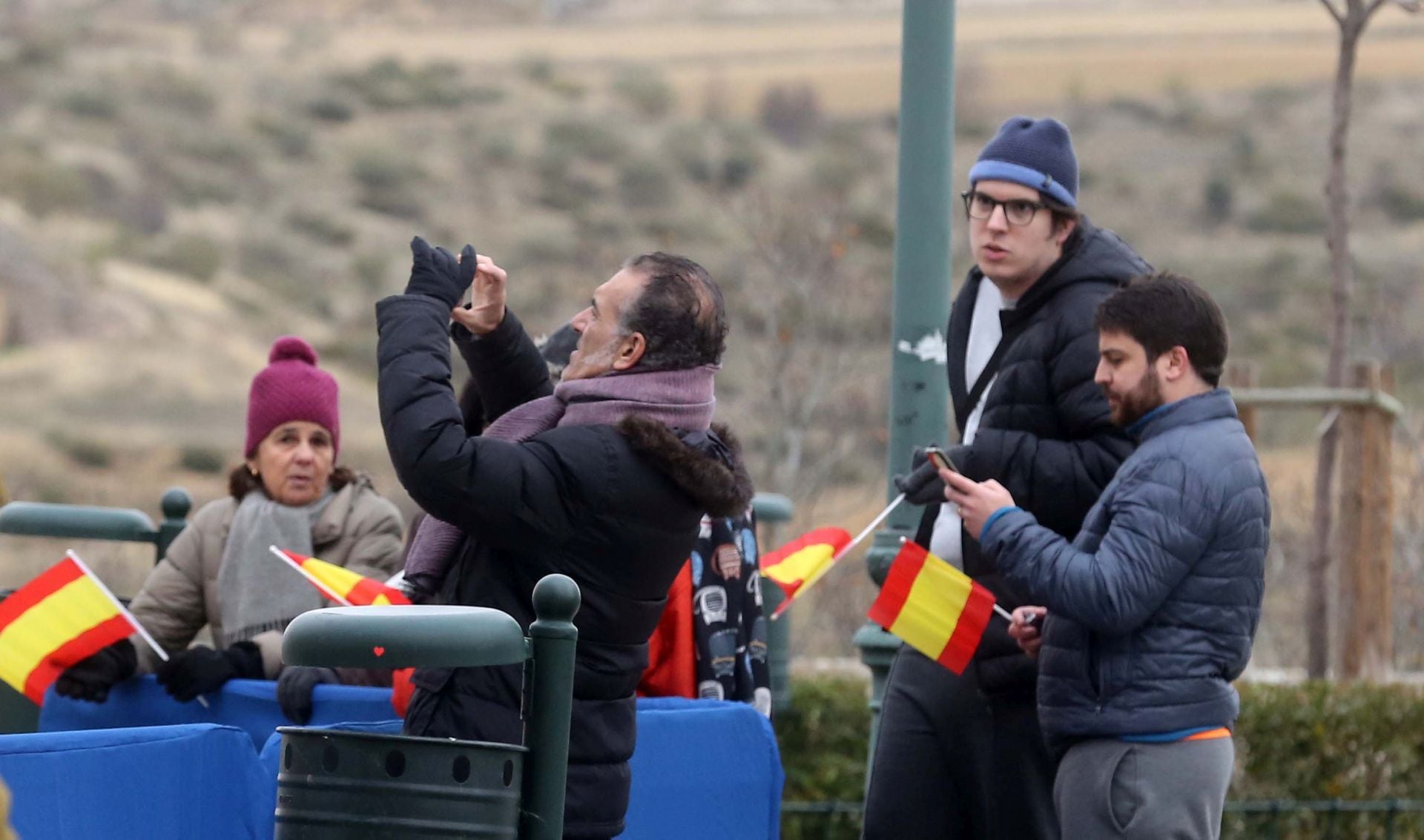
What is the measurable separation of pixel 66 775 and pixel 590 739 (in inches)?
36.3

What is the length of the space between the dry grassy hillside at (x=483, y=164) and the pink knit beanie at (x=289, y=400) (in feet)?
70.3

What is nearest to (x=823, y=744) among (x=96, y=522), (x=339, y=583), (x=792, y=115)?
(x=96, y=522)

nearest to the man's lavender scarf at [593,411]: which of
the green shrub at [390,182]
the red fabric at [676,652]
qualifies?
the red fabric at [676,652]

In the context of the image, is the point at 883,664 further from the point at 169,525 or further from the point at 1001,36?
the point at 1001,36

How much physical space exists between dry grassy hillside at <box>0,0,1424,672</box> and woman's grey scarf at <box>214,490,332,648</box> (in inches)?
853

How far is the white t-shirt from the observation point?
4898 mm

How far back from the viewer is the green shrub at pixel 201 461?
40500 mm

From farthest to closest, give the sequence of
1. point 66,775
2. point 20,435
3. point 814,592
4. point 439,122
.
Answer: point 439,122
point 20,435
point 814,592
point 66,775

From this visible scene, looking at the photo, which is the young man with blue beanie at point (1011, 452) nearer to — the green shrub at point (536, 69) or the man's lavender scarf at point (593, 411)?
the man's lavender scarf at point (593, 411)

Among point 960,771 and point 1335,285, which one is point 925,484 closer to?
point 960,771

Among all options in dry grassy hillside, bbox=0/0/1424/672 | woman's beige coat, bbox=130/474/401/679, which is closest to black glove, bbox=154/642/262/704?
woman's beige coat, bbox=130/474/401/679

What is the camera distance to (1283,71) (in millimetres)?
65000

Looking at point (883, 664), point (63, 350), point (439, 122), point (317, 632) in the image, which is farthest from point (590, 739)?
point (439, 122)

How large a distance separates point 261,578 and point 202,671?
517mm
